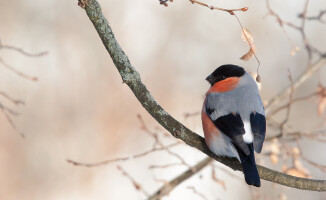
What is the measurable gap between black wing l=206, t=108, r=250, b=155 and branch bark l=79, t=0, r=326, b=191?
20 cm

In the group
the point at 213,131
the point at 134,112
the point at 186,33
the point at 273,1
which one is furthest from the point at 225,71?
the point at 273,1

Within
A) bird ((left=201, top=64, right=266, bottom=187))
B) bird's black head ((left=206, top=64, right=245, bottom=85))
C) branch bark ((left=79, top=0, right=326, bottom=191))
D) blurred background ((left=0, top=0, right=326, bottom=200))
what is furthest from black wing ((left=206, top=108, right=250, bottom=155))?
blurred background ((left=0, top=0, right=326, bottom=200))

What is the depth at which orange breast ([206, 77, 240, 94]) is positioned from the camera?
2454 millimetres

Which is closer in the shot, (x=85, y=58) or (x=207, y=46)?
(x=85, y=58)

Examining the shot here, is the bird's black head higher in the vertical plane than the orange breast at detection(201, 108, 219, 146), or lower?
higher

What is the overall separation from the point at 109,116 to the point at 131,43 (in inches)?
42.3

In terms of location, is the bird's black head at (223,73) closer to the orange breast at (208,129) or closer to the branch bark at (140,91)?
the orange breast at (208,129)

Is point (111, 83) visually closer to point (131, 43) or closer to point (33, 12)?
point (131, 43)

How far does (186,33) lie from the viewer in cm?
589

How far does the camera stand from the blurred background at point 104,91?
17.1 feet

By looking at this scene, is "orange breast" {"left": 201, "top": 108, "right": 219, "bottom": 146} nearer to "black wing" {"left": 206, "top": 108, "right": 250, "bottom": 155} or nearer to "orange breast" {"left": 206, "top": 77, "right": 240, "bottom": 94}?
"black wing" {"left": 206, "top": 108, "right": 250, "bottom": 155}

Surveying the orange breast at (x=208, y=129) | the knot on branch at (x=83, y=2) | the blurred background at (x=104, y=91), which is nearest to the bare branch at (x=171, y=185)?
the orange breast at (x=208, y=129)

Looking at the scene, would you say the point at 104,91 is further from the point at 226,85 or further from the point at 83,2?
the point at 83,2

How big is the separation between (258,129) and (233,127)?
0.13 metres
